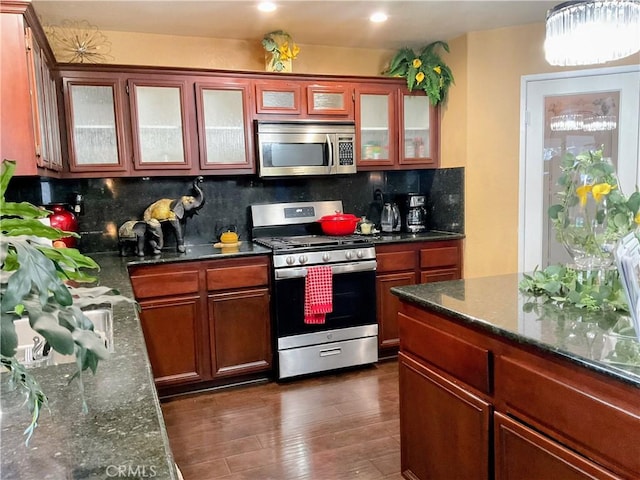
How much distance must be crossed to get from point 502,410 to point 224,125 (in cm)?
270

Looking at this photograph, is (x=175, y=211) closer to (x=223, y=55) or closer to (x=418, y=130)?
(x=223, y=55)

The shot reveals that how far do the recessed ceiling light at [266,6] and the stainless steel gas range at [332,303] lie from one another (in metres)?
1.53

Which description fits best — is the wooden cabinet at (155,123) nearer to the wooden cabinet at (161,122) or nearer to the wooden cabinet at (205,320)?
the wooden cabinet at (161,122)

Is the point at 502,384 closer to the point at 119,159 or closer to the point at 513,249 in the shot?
the point at 513,249

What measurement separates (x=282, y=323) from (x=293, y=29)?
2.09m

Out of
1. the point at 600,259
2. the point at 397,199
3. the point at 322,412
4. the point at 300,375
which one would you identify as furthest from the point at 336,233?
the point at 600,259

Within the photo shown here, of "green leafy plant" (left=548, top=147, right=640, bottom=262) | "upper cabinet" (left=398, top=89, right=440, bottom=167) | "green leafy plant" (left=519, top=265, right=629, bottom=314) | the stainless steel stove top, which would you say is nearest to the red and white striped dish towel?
the stainless steel stove top

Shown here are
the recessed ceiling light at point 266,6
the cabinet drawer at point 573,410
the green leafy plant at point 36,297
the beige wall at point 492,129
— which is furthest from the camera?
the beige wall at point 492,129

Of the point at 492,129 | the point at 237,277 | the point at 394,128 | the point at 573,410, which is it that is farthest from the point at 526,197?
the point at 573,410

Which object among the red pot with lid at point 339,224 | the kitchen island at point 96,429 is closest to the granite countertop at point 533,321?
the kitchen island at point 96,429

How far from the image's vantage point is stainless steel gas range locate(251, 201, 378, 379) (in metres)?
3.46

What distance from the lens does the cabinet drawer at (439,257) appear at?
392 centimetres

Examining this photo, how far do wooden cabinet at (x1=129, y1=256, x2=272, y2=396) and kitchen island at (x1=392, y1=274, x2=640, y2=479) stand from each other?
148cm

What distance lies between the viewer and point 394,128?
4051 millimetres
